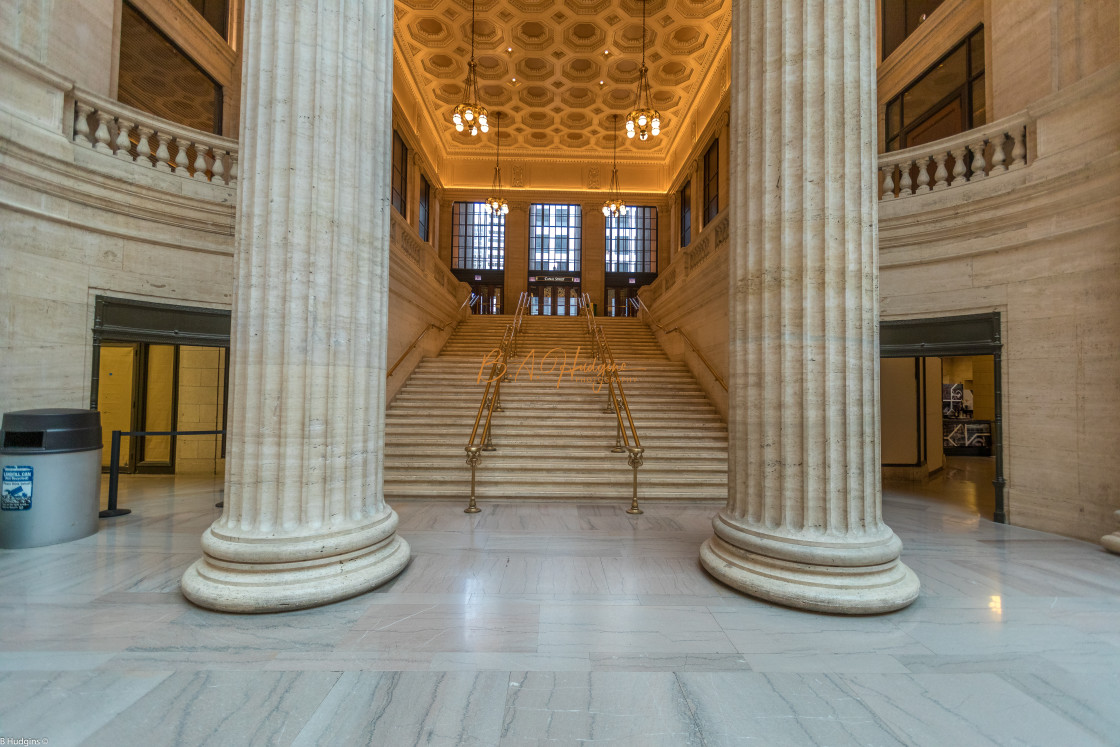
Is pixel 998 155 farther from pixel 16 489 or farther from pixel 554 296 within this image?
pixel 554 296

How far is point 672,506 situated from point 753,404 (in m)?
3.26

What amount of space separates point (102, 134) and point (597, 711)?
841 cm

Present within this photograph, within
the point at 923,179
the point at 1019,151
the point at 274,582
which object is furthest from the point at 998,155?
the point at 274,582

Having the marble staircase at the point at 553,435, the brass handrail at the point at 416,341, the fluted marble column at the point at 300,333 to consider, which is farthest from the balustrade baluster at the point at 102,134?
the marble staircase at the point at 553,435

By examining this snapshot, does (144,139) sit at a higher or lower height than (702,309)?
higher

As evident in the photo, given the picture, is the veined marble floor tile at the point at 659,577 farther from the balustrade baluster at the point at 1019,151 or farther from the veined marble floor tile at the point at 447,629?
the balustrade baluster at the point at 1019,151

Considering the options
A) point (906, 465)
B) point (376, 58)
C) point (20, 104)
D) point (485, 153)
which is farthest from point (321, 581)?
point (485, 153)

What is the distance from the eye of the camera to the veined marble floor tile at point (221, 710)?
7.18 ft

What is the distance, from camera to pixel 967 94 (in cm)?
A: 835

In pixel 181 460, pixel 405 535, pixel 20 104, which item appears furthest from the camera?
pixel 181 460

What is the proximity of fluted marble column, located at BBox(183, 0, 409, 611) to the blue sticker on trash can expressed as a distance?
267 centimetres

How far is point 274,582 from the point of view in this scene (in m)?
3.42

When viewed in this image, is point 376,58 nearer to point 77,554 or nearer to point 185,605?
point 185,605

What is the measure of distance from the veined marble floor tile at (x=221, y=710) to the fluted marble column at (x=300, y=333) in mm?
→ 818
